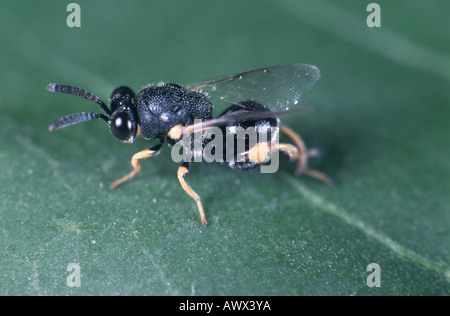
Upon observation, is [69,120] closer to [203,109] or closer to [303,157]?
[203,109]

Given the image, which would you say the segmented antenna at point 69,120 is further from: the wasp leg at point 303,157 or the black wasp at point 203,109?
the wasp leg at point 303,157

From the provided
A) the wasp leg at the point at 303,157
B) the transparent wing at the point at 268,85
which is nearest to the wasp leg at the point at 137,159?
the transparent wing at the point at 268,85

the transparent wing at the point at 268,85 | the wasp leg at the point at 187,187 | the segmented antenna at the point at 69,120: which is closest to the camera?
the segmented antenna at the point at 69,120

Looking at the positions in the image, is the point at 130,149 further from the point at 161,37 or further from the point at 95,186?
the point at 161,37

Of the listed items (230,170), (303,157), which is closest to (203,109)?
(230,170)

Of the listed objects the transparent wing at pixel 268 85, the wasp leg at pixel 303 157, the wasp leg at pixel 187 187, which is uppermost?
the transparent wing at pixel 268 85

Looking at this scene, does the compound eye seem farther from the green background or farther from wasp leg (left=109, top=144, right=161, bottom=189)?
the green background
